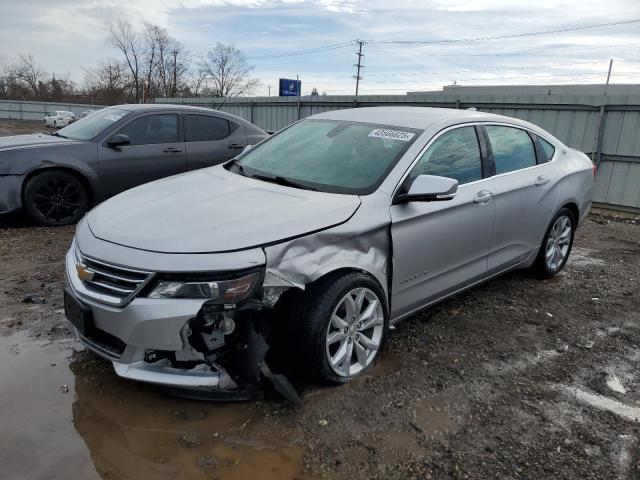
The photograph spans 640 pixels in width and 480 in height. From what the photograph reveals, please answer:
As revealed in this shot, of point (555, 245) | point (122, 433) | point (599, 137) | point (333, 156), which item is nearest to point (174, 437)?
point (122, 433)

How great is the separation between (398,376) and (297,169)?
157cm

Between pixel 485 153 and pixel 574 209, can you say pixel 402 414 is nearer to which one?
pixel 485 153

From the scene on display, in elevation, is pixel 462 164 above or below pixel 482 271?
above

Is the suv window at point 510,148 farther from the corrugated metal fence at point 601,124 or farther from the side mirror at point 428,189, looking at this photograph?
the corrugated metal fence at point 601,124

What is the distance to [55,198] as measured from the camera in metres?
6.34

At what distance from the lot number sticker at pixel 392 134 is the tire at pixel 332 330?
45.0 inches

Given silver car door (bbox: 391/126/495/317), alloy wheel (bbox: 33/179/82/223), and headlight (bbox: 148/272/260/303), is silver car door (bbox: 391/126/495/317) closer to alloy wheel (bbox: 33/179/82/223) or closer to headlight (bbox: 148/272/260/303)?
headlight (bbox: 148/272/260/303)

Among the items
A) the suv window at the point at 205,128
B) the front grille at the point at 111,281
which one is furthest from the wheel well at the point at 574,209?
the suv window at the point at 205,128

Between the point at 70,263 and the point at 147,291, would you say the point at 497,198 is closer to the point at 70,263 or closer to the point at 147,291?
the point at 147,291

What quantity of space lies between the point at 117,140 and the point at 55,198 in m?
1.05

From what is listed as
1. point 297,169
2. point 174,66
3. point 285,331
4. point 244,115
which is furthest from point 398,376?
point 174,66

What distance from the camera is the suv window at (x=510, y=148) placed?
4.20 metres

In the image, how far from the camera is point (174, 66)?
59.1 m

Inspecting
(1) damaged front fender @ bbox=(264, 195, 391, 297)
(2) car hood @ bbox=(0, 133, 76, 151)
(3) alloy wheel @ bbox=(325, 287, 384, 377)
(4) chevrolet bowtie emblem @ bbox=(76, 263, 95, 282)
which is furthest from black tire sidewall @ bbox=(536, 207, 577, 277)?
(2) car hood @ bbox=(0, 133, 76, 151)
